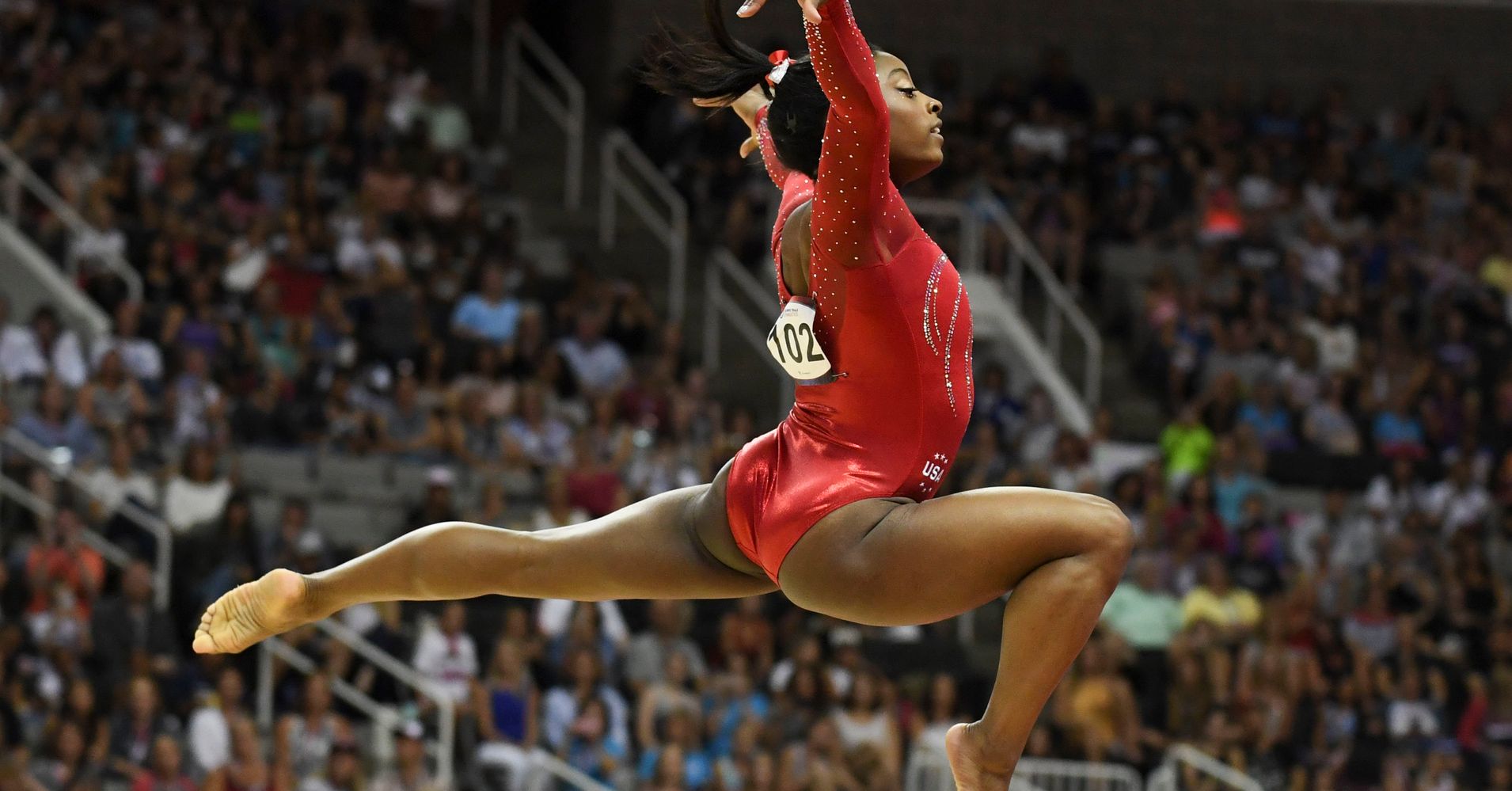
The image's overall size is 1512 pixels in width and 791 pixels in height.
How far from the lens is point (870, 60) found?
382cm

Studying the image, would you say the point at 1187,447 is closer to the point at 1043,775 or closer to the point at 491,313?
the point at 1043,775

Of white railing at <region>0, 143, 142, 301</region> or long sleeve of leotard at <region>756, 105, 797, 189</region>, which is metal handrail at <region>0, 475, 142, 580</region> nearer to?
white railing at <region>0, 143, 142, 301</region>

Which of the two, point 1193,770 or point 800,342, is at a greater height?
point 800,342

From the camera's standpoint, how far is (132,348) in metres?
11.8

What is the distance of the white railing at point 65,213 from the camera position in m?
12.5

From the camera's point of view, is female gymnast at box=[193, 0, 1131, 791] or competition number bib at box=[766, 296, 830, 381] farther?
competition number bib at box=[766, 296, 830, 381]

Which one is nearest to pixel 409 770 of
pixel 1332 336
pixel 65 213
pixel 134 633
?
pixel 134 633

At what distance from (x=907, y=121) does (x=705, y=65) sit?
0.49 m


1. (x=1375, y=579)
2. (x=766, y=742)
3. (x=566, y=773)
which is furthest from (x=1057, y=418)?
(x=566, y=773)

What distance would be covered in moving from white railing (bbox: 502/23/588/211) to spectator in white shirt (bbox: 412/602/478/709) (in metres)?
5.76

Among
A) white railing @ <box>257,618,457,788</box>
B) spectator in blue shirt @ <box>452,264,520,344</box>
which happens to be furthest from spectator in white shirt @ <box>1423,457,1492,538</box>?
white railing @ <box>257,618,457,788</box>

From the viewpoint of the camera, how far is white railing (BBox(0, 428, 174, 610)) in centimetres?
1055

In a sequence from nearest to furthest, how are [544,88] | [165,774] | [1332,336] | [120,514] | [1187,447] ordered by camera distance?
[165,774], [120,514], [1187,447], [1332,336], [544,88]

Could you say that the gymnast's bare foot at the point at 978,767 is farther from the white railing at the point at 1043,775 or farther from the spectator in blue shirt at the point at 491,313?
the spectator in blue shirt at the point at 491,313
